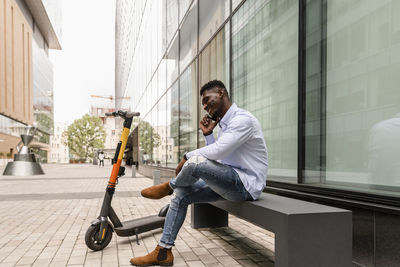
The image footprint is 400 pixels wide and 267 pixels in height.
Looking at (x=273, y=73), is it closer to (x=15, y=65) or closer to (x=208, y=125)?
(x=208, y=125)

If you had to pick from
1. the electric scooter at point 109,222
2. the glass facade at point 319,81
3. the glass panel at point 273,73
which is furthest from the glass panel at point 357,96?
the electric scooter at point 109,222

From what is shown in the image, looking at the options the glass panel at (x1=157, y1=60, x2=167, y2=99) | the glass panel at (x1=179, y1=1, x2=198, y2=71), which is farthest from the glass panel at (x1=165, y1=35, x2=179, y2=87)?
the glass panel at (x1=157, y1=60, x2=167, y2=99)

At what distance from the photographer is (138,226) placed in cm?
410

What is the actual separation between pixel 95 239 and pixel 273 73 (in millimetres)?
3388

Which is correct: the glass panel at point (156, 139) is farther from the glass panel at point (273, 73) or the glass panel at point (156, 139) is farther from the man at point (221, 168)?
the man at point (221, 168)

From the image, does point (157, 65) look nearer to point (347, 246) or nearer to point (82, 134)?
point (347, 246)

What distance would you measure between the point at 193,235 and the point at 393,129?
276 centimetres

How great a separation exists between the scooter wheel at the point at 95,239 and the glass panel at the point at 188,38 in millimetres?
7192

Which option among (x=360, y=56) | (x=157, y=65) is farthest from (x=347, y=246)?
(x=157, y=65)

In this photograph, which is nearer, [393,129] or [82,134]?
[393,129]

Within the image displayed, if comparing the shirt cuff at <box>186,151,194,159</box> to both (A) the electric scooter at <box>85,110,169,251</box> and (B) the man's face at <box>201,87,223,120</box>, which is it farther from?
(A) the electric scooter at <box>85,110,169,251</box>

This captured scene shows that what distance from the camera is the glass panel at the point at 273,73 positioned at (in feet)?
15.1

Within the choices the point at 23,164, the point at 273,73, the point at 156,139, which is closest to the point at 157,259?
the point at 273,73

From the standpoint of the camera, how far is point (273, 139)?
16.9 feet
